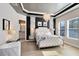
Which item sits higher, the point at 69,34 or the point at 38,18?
the point at 38,18

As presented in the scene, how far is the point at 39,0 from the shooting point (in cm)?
218

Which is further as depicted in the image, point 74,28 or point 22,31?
point 22,31

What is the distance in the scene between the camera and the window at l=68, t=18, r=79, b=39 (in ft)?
23.0

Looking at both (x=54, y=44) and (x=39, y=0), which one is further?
(x=54, y=44)

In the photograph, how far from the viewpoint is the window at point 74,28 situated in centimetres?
702

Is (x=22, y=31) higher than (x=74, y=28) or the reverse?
the reverse

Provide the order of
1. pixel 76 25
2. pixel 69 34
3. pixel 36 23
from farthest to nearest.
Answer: pixel 36 23 < pixel 69 34 < pixel 76 25

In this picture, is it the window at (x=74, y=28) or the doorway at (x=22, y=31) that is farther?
the doorway at (x=22, y=31)

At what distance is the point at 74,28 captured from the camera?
750cm

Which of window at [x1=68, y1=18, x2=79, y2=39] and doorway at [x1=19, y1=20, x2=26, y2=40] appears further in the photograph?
doorway at [x1=19, y1=20, x2=26, y2=40]

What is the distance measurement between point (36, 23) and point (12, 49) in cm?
795

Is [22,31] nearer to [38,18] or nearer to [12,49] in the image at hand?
[38,18]

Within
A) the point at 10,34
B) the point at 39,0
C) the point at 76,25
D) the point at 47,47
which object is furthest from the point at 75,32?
the point at 39,0

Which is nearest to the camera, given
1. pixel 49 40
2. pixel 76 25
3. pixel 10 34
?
pixel 10 34
